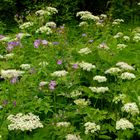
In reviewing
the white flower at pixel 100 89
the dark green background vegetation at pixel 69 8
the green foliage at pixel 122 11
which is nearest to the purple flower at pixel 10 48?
the white flower at pixel 100 89

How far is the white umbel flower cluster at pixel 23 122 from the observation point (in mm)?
4336

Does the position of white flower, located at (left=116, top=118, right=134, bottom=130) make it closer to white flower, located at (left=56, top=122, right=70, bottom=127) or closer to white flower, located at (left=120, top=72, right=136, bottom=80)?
white flower, located at (left=56, top=122, right=70, bottom=127)

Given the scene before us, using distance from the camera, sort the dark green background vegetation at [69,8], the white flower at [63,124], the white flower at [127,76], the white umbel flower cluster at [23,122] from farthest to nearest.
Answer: the dark green background vegetation at [69,8], the white flower at [127,76], the white flower at [63,124], the white umbel flower cluster at [23,122]

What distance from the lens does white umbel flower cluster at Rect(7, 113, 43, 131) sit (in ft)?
14.2

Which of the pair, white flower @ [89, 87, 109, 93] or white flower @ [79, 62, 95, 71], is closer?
white flower @ [89, 87, 109, 93]

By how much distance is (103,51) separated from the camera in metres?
5.98

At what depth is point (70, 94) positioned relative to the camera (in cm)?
521

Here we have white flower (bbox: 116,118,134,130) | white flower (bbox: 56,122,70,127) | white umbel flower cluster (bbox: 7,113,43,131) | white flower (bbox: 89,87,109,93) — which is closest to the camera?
white umbel flower cluster (bbox: 7,113,43,131)

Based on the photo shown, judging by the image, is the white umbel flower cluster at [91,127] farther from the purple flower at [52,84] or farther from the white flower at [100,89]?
the purple flower at [52,84]

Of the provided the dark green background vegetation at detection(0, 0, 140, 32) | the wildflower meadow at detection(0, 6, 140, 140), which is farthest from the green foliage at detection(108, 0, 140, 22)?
the wildflower meadow at detection(0, 6, 140, 140)

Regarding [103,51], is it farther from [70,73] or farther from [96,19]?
[96,19]

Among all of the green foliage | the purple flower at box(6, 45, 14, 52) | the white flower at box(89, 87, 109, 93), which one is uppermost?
the white flower at box(89, 87, 109, 93)

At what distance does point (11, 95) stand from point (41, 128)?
63cm

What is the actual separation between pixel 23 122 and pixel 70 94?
940 millimetres
